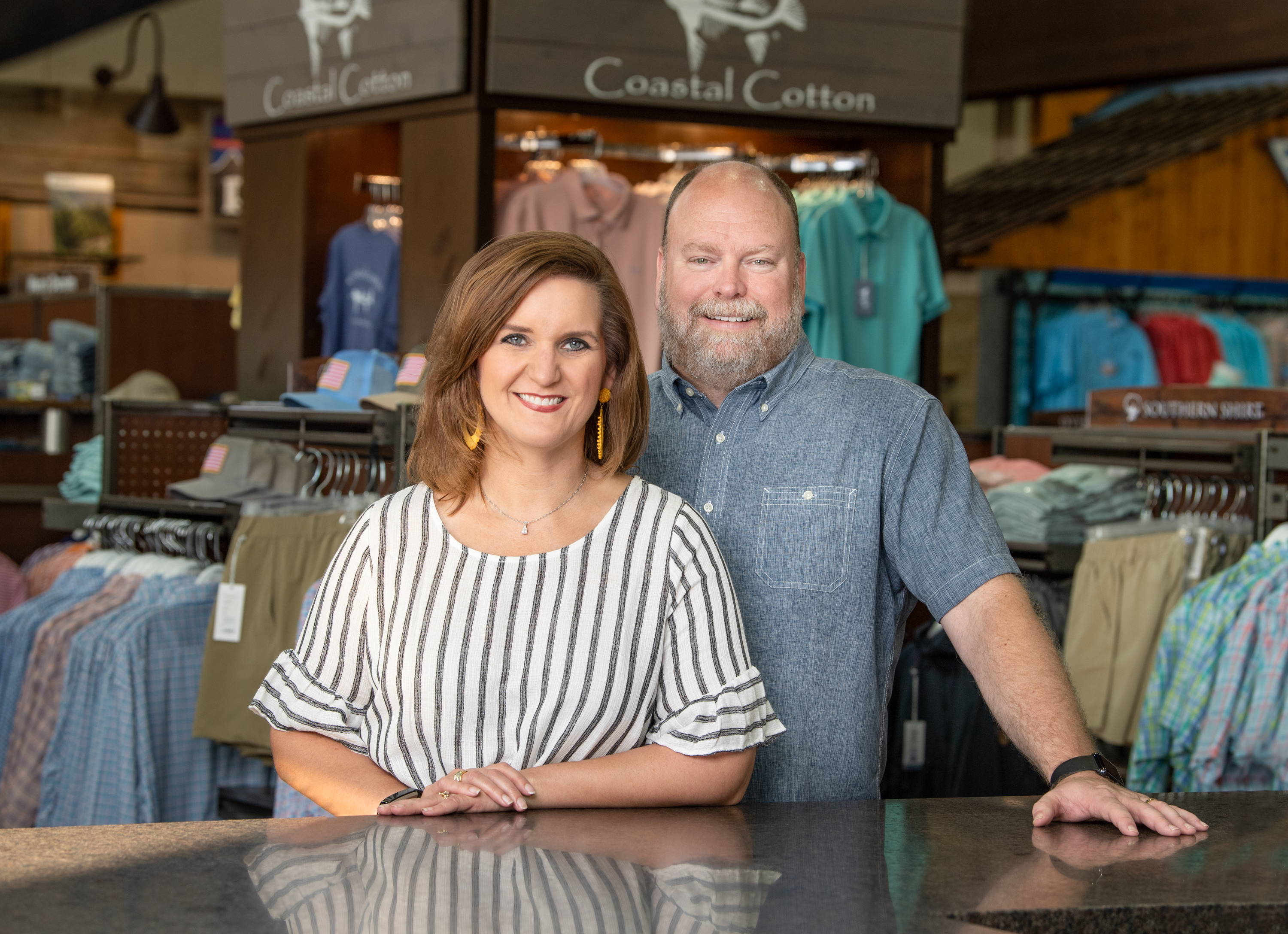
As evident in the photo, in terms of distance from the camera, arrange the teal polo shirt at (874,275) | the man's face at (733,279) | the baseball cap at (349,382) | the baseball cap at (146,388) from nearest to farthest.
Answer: the man's face at (733,279)
the baseball cap at (349,382)
the teal polo shirt at (874,275)
the baseball cap at (146,388)

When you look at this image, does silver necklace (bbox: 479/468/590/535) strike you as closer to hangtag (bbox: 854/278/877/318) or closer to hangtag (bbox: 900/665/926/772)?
hangtag (bbox: 900/665/926/772)

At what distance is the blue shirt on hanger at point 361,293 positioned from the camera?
5492 mm

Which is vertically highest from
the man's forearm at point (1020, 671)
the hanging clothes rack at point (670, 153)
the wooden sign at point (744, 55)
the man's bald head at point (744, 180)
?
the wooden sign at point (744, 55)

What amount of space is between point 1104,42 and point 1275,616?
23.2 feet

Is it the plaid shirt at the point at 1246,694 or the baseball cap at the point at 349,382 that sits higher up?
the baseball cap at the point at 349,382

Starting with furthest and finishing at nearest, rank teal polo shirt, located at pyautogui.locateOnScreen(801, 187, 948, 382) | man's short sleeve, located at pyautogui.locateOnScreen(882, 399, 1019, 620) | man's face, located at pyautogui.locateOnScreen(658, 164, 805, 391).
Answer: teal polo shirt, located at pyautogui.locateOnScreen(801, 187, 948, 382), man's face, located at pyautogui.locateOnScreen(658, 164, 805, 391), man's short sleeve, located at pyautogui.locateOnScreen(882, 399, 1019, 620)

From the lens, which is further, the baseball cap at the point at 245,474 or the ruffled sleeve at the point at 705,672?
the baseball cap at the point at 245,474

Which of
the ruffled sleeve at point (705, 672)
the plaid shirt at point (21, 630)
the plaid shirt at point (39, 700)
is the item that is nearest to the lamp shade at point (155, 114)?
the plaid shirt at point (21, 630)

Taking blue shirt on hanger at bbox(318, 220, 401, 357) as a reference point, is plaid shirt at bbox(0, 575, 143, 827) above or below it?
below

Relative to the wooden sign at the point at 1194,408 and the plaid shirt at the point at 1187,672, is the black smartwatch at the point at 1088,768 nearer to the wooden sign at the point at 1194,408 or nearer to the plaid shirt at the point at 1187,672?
the plaid shirt at the point at 1187,672

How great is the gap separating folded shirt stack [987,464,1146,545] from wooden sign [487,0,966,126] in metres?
1.67

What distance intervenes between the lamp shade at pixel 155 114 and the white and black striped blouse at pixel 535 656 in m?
9.12

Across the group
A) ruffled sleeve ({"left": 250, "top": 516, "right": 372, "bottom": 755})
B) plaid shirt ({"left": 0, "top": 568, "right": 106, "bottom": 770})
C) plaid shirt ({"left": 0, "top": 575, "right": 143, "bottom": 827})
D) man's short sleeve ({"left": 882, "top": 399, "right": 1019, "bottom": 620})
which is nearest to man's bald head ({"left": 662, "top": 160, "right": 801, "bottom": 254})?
man's short sleeve ({"left": 882, "top": 399, "right": 1019, "bottom": 620})

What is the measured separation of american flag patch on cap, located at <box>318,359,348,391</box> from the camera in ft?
14.3
